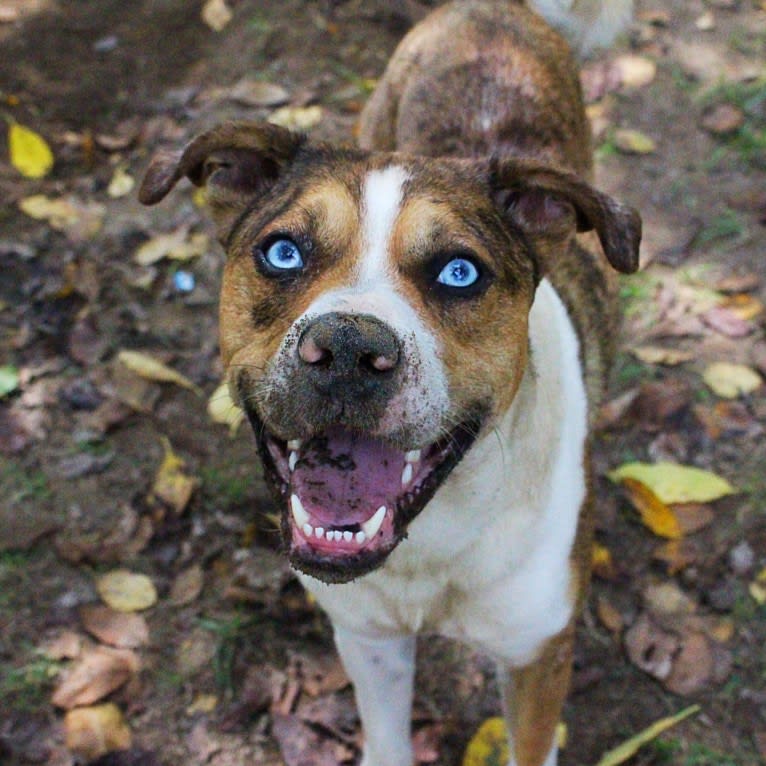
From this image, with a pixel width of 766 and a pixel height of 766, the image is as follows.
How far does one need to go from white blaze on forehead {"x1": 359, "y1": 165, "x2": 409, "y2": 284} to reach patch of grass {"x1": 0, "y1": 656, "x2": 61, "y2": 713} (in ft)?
6.32

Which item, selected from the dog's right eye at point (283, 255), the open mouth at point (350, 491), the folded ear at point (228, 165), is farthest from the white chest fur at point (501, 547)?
the folded ear at point (228, 165)

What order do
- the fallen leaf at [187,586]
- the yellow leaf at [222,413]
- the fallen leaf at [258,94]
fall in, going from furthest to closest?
the fallen leaf at [258,94] → the yellow leaf at [222,413] → the fallen leaf at [187,586]

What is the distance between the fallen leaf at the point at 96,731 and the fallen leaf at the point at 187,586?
43cm

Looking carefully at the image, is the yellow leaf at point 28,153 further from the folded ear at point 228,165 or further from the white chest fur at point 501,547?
the white chest fur at point 501,547

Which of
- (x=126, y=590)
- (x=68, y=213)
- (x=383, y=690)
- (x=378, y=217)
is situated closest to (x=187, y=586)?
(x=126, y=590)

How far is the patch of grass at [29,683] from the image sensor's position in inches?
129

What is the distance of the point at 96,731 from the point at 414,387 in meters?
1.80

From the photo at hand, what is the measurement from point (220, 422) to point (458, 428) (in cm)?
195

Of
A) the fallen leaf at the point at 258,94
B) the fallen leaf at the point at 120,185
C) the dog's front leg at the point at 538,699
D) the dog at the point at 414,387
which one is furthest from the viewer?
the fallen leaf at the point at 258,94

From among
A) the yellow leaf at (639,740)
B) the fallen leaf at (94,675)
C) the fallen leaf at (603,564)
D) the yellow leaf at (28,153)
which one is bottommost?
the fallen leaf at (94,675)

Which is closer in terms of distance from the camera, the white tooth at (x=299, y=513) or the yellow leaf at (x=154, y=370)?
the white tooth at (x=299, y=513)

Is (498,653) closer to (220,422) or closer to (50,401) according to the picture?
(220,422)

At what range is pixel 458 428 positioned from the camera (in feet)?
7.29

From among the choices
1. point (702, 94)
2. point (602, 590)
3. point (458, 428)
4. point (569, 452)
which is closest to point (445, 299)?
point (458, 428)
